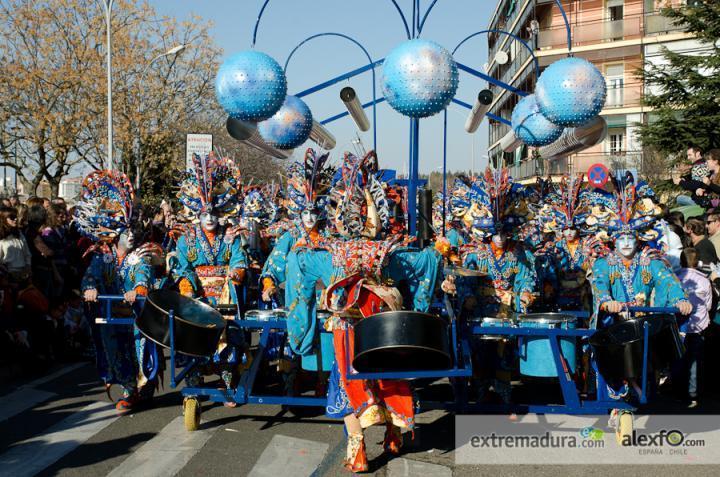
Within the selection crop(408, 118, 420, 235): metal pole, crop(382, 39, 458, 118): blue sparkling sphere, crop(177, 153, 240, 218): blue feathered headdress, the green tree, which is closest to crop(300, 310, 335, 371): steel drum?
crop(408, 118, 420, 235): metal pole

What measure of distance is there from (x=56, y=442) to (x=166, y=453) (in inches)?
39.2

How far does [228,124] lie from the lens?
812cm

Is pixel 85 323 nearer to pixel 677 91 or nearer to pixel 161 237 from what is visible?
pixel 161 237

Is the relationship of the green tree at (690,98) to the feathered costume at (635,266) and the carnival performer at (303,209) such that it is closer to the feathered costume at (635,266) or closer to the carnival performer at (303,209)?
the feathered costume at (635,266)

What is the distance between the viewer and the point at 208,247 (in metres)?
7.66

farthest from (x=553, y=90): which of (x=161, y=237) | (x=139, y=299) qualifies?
(x=161, y=237)

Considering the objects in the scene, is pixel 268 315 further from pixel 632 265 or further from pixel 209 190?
pixel 632 265

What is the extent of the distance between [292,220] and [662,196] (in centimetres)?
1545

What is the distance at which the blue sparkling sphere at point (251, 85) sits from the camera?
715cm

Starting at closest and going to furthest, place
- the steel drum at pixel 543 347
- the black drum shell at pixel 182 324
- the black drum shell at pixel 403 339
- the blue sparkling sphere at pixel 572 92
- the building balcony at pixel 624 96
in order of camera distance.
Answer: the black drum shell at pixel 403 339
the black drum shell at pixel 182 324
the steel drum at pixel 543 347
the blue sparkling sphere at pixel 572 92
the building balcony at pixel 624 96

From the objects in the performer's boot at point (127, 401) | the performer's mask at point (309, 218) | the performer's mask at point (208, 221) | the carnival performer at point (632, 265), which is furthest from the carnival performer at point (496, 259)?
the performer's boot at point (127, 401)

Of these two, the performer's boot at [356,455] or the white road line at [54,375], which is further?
the white road line at [54,375]

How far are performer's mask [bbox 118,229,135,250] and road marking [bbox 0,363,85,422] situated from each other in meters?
1.79

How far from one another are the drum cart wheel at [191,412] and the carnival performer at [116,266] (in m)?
0.82
